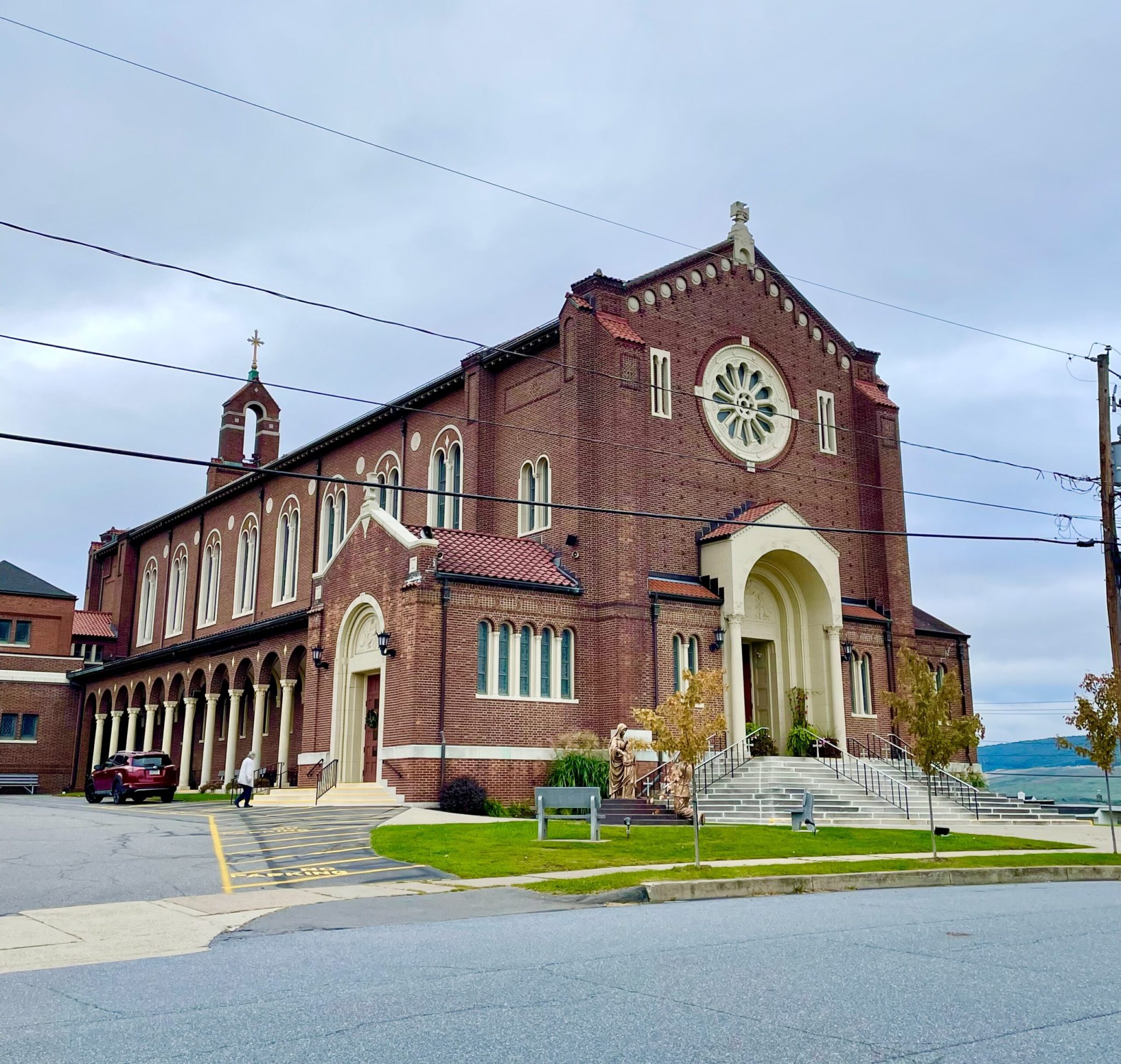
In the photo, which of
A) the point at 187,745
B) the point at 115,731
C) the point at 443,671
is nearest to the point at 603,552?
the point at 443,671

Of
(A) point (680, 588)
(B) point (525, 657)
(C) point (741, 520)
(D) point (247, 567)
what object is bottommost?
(B) point (525, 657)

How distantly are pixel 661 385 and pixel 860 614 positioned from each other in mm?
9378

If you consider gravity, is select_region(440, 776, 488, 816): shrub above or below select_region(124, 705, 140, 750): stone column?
below

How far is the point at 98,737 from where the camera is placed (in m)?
54.7

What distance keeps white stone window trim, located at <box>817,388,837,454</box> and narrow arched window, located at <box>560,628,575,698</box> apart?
1166 centimetres

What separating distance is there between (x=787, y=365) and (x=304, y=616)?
16957mm

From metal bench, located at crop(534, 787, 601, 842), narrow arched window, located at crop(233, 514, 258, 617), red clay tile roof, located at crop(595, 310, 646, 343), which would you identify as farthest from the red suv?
red clay tile roof, located at crop(595, 310, 646, 343)

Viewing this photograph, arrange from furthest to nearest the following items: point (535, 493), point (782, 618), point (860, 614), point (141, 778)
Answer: point (860, 614) < point (782, 618) < point (535, 493) < point (141, 778)

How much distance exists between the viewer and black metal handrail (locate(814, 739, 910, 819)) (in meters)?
27.4

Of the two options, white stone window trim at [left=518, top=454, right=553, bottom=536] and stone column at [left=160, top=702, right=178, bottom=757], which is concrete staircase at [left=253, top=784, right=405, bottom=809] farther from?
stone column at [left=160, top=702, right=178, bottom=757]

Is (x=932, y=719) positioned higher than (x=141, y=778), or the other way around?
(x=932, y=719)

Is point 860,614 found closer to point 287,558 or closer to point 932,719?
point 932,719

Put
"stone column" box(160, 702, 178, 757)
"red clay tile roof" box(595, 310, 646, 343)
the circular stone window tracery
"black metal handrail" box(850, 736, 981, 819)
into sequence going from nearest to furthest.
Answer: "black metal handrail" box(850, 736, 981, 819)
"red clay tile roof" box(595, 310, 646, 343)
the circular stone window tracery
"stone column" box(160, 702, 178, 757)

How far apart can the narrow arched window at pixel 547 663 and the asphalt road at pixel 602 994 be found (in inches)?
674
